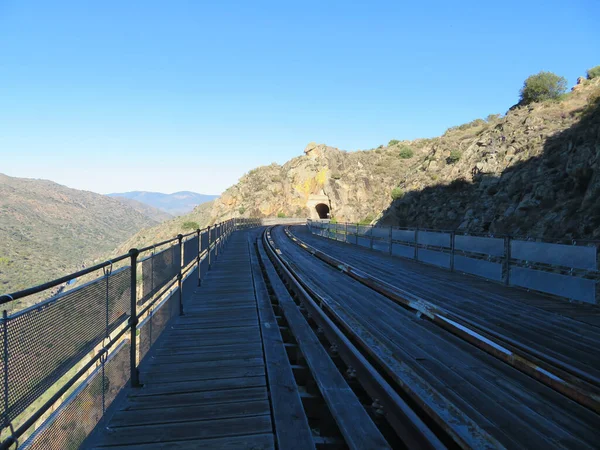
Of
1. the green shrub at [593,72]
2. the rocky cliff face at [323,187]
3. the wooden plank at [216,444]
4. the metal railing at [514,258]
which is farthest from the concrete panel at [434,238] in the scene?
the rocky cliff face at [323,187]

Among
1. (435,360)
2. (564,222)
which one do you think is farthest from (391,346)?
(564,222)

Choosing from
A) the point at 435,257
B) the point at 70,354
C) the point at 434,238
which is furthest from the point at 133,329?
the point at 434,238

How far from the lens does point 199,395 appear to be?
4.00 m

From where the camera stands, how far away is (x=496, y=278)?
36.3 feet

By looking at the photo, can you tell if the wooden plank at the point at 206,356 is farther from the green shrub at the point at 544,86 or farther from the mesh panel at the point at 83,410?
the green shrub at the point at 544,86

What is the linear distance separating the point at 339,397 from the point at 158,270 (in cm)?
343

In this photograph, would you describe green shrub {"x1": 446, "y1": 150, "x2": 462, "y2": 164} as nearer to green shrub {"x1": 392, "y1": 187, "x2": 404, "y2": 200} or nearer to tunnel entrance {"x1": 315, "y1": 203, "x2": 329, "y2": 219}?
green shrub {"x1": 392, "y1": 187, "x2": 404, "y2": 200}

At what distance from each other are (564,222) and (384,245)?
8.80m

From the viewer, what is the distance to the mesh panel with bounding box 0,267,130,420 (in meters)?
2.31

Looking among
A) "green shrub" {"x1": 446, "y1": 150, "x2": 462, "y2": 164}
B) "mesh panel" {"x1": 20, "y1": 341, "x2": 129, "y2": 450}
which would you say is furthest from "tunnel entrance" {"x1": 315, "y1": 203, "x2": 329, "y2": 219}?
"mesh panel" {"x1": 20, "y1": 341, "x2": 129, "y2": 450}

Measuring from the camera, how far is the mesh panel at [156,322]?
16.0 ft

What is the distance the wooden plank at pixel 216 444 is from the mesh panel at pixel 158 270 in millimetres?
2296

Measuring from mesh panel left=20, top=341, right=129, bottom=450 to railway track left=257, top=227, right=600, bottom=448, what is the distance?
2001mm

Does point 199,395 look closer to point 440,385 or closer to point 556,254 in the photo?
point 440,385
